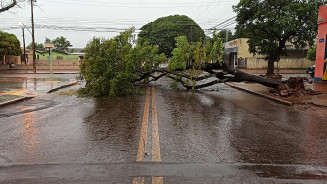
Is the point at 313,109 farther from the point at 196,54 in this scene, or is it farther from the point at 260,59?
the point at 260,59

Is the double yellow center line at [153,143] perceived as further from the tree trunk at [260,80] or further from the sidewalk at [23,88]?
the tree trunk at [260,80]

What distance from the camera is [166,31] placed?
5066cm

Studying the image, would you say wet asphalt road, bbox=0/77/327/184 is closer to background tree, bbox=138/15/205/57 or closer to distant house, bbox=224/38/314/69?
distant house, bbox=224/38/314/69

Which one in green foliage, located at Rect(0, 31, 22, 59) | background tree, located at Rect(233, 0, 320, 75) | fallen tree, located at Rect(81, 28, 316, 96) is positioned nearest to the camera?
fallen tree, located at Rect(81, 28, 316, 96)

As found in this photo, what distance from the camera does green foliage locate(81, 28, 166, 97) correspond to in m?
12.0

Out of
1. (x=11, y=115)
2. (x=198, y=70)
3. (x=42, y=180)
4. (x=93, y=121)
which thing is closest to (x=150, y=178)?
(x=42, y=180)

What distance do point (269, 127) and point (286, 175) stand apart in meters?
2.96

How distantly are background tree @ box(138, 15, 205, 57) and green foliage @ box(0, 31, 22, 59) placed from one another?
2196 centimetres

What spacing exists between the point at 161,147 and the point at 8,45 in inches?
1787

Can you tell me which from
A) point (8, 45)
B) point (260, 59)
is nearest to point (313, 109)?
point (260, 59)

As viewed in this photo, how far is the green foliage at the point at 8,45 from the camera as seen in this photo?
1638 inches

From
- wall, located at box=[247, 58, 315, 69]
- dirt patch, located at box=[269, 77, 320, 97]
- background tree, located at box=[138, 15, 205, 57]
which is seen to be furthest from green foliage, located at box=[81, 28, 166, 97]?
Result: background tree, located at box=[138, 15, 205, 57]

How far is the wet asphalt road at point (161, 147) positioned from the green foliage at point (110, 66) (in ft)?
13.1

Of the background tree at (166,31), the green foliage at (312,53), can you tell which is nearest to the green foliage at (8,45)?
the background tree at (166,31)
